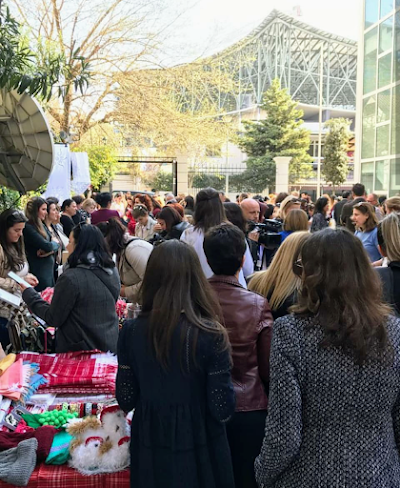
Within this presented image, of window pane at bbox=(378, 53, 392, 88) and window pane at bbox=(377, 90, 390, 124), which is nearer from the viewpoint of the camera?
window pane at bbox=(378, 53, 392, 88)

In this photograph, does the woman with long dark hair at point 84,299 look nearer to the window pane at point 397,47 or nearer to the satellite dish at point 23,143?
the satellite dish at point 23,143

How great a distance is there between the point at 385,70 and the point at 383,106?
1043mm

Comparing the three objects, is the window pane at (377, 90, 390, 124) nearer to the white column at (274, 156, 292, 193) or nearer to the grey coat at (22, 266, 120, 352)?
the white column at (274, 156, 292, 193)

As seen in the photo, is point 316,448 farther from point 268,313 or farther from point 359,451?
point 268,313

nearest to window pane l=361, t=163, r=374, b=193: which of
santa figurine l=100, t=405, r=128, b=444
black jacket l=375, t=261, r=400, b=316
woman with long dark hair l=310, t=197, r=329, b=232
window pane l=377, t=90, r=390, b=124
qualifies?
window pane l=377, t=90, r=390, b=124

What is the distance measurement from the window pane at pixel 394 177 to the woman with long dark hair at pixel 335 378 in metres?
14.8

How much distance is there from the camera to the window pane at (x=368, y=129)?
17.5 meters

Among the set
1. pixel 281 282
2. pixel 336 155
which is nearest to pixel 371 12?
pixel 281 282

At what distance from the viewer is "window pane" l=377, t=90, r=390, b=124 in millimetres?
16328

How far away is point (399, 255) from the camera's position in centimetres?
384

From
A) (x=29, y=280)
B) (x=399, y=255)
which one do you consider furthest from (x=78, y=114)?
(x=399, y=255)

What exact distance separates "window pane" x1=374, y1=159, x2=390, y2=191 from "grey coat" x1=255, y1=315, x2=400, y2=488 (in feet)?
51.0

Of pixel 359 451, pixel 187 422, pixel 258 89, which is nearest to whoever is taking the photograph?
pixel 359 451

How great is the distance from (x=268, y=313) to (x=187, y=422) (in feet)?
2.29
